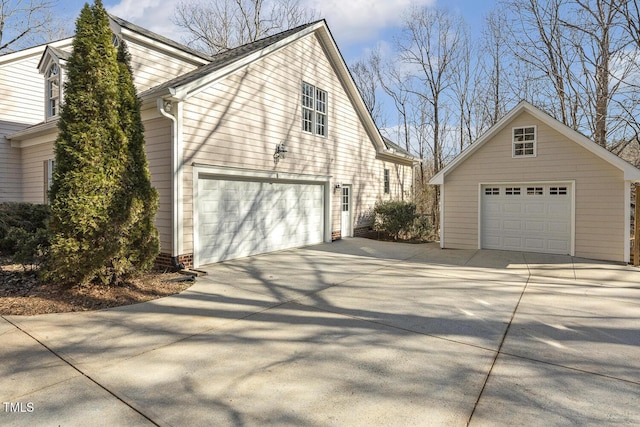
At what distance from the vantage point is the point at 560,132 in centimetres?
1027

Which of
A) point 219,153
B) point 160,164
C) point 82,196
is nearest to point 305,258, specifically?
point 219,153

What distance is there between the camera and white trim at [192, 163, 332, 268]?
319 inches

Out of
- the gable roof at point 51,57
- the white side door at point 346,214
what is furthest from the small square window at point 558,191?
the gable roof at point 51,57

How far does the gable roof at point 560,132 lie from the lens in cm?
928

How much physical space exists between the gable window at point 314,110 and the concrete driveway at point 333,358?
22.1ft

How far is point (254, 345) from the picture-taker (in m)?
4.03

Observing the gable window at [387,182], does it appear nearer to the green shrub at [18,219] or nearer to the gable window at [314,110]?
the gable window at [314,110]

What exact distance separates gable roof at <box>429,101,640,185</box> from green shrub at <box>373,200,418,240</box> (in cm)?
248

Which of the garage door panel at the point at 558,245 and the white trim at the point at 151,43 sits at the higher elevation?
the white trim at the point at 151,43

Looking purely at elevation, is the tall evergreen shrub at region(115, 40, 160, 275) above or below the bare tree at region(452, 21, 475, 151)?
below

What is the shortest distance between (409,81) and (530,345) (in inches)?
908

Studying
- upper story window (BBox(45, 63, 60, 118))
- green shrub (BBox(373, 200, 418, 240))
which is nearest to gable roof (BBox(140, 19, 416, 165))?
green shrub (BBox(373, 200, 418, 240))

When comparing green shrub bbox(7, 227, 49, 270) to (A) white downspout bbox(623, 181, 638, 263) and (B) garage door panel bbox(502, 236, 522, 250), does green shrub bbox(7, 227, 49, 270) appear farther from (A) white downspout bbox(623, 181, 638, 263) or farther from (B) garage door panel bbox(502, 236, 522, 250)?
(A) white downspout bbox(623, 181, 638, 263)

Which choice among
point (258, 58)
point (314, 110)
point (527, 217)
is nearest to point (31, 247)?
point (258, 58)
